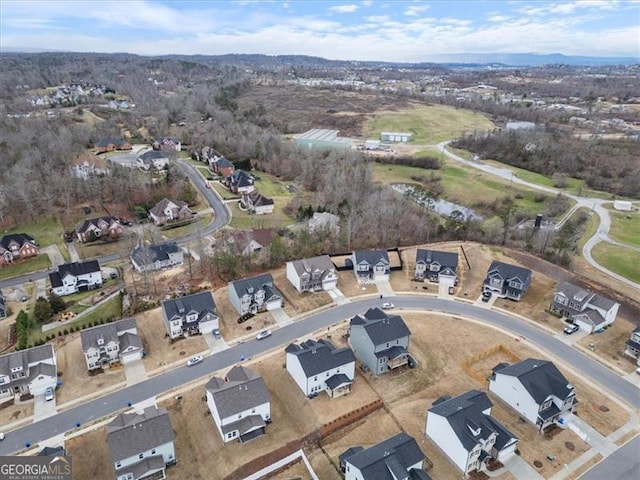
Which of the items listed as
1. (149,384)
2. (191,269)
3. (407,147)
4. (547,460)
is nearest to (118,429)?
(149,384)

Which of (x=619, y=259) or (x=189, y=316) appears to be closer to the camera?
(x=189, y=316)

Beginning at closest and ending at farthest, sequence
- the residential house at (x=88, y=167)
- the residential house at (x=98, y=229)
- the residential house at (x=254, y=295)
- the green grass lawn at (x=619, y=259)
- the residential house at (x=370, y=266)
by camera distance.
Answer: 1. the residential house at (x=254, y=295)
2. the residential house at (x=370, y=266)
3. the green grass lawn at (x=619, y=259)
4. the residential house at (x=98, y=229)
5. the residential house at (x=88, y=167)

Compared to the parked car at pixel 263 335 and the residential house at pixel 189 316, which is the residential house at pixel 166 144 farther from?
the parked car at pixel 263 335

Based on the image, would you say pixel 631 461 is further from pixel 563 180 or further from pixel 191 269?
pixel 563 180

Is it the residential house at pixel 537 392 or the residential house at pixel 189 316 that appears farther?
the residential house at pixel 189 316

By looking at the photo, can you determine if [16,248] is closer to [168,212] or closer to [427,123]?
[168,212]

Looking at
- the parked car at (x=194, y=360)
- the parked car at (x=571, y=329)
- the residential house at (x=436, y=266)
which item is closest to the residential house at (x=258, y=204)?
the residential house at (x=436, y=266)

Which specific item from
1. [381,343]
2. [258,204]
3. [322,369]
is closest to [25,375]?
[322,369]
